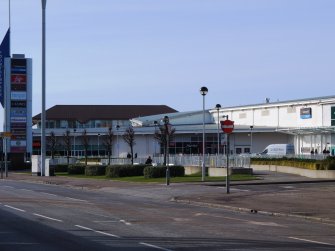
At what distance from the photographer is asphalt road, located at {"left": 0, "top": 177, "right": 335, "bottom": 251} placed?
1417 centimetres

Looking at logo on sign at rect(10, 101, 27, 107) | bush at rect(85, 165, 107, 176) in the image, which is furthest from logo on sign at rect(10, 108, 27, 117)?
bush at rect(85, 165, 107, 176)

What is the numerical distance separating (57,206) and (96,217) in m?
4.92

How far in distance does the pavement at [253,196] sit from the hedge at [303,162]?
15.3 feet

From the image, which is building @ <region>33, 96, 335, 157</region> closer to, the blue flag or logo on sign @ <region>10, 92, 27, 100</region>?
logo on sign @ <region>10, 92, 27, 100</region>

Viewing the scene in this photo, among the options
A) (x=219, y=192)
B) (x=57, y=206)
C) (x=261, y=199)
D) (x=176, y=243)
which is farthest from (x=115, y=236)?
(x=219, y=192)

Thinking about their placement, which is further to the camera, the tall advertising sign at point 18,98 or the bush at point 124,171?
the tall advertising sign at point 18,98

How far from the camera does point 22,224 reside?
1864 centimetres

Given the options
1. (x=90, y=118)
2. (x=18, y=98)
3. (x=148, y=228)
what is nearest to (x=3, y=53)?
(x=18, y=98)

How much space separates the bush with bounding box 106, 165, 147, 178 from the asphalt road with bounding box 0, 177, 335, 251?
23.4 metres

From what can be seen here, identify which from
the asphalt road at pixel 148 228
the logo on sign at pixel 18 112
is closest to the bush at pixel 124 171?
the asphalt road at pixel 148 228

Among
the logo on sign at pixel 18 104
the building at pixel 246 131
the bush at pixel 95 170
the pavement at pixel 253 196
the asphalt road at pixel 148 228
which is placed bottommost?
the asphalt road at pixel 148 228

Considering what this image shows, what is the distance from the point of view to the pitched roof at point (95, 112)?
142 meters

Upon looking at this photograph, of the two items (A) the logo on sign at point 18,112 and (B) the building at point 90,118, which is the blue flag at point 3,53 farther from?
(B) the building at point 90,118

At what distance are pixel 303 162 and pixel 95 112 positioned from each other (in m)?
99.0
